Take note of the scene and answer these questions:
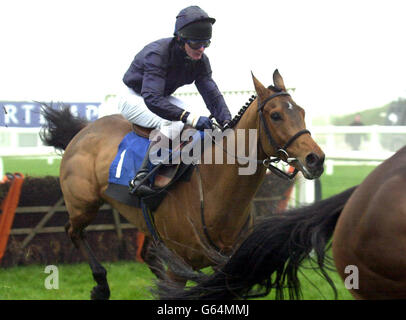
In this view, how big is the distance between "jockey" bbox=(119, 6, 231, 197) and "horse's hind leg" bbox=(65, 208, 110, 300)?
0.99 meters

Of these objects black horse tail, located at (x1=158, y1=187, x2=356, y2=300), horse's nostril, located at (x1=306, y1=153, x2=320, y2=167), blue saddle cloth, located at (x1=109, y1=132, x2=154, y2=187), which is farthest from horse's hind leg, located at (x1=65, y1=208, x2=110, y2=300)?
horse's nostril, located at (x1=306, y1=153, x2=320, y2=167)

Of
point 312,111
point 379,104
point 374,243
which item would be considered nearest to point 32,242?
point 312,111

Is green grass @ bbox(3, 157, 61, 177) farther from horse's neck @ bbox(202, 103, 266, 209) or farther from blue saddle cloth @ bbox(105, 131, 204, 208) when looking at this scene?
horse's neck @ bbox(202, 103, 266, 209)

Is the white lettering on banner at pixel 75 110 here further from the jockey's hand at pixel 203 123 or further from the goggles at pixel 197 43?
the jockey's hand at pixel 203 123

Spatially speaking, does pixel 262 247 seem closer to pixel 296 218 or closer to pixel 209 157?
pixel 296 218

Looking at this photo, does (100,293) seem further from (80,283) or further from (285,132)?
(285,132)

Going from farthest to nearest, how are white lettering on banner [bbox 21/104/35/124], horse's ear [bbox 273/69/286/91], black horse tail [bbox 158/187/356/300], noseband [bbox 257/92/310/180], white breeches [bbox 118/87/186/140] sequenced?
white lettering on banner [bbox 21/104/35/124]
white breeches [bbox 118/87/186/140]
horse's ear [bbox 273/69/286/91]
noseband [bbox 257/92/310/180]
black horse tail [bbox 158/187/356/300]

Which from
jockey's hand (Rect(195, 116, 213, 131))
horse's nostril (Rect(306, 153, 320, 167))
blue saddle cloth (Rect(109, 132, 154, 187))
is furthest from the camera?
blue saddle cloth (Rect(109, 132, 154, 187))

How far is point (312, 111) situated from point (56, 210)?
2886mm

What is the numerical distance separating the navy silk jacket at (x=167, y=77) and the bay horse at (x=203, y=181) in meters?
0.40

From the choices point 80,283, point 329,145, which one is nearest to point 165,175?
point 80,283

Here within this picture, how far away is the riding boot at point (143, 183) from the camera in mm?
3940

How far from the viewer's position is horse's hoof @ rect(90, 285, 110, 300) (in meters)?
4.56

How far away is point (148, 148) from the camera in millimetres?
4129
